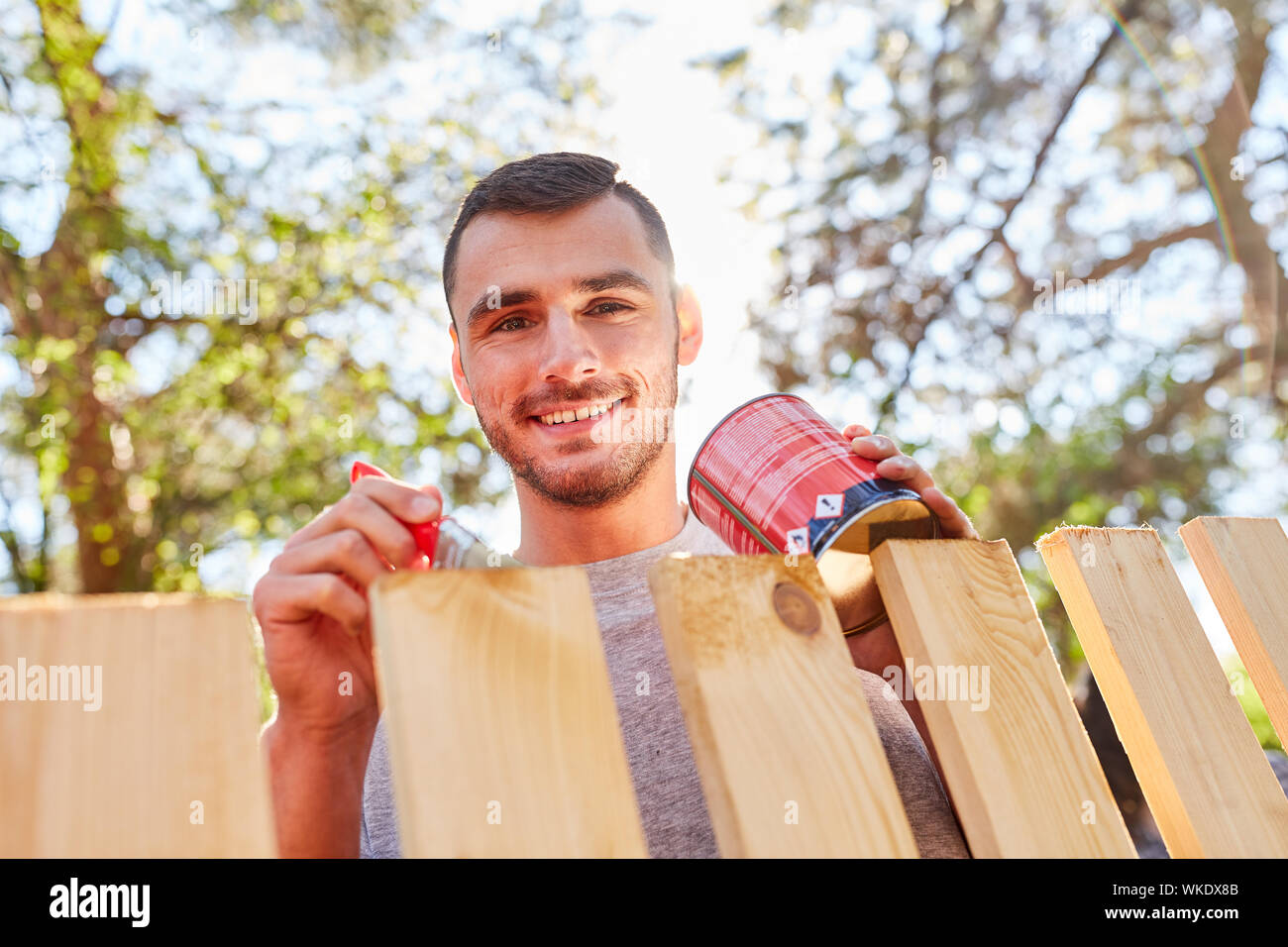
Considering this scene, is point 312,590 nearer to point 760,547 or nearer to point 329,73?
point 760,547

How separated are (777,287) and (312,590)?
205 inches

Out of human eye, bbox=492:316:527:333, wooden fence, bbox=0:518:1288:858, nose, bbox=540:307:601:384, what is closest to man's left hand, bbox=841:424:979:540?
wooden fence, bbox=0:518:1288:858

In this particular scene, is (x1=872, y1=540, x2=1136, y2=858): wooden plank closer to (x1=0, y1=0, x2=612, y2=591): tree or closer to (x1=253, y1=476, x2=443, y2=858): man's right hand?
(x1=253, y1=476, x2=443, y2=858): man's right hand

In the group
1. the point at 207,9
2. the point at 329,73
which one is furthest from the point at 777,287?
the point at 207,9

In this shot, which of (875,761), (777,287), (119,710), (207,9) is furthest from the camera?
(777,287)

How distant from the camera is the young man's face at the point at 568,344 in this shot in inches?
60.1

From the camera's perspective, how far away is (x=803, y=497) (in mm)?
956

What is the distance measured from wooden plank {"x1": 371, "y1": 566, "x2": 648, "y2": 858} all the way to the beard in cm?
86

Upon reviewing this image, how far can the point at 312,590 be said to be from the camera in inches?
33.1

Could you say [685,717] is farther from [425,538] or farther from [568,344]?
[568,344]

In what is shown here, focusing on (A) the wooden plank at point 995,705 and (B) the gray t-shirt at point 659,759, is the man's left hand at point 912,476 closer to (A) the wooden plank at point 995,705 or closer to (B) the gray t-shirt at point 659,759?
(A) the wooden plank at point 995,705

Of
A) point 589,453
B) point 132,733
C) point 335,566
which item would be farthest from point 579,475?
point 132,733

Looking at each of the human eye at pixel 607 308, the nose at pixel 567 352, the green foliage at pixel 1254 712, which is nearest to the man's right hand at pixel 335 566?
the nose at pixel 567 352
